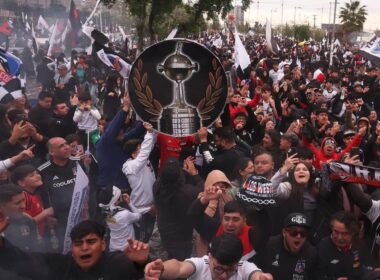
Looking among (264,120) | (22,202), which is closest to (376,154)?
(264,120)

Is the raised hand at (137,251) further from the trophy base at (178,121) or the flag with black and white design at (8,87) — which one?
the flag with black and white design at (8,87)

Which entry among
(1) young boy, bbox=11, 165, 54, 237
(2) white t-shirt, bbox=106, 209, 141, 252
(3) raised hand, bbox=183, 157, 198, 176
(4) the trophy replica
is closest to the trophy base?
(4) the trophy replica

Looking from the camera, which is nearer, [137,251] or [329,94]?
[137,251]

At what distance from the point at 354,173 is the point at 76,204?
2.07 metres

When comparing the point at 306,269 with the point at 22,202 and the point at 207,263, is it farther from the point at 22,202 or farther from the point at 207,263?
the point at 22,202

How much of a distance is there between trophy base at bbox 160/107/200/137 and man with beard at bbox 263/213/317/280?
4.82 feet

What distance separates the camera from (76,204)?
146 inches

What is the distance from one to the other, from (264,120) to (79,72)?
7914mm

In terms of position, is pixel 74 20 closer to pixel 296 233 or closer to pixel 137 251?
pixel 296 233

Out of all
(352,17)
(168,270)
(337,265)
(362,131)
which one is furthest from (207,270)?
(352,17)

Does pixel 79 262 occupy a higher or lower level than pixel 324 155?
higher

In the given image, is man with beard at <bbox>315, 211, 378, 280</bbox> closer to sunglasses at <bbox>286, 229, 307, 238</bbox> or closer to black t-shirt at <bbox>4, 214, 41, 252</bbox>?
sunglasses at <bbox>286, 229, 307, 238</bbox>

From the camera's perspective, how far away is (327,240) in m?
3.46

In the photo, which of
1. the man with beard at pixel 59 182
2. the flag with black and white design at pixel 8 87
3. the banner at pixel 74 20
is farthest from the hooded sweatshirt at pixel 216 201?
the banner at pixel 74 20
